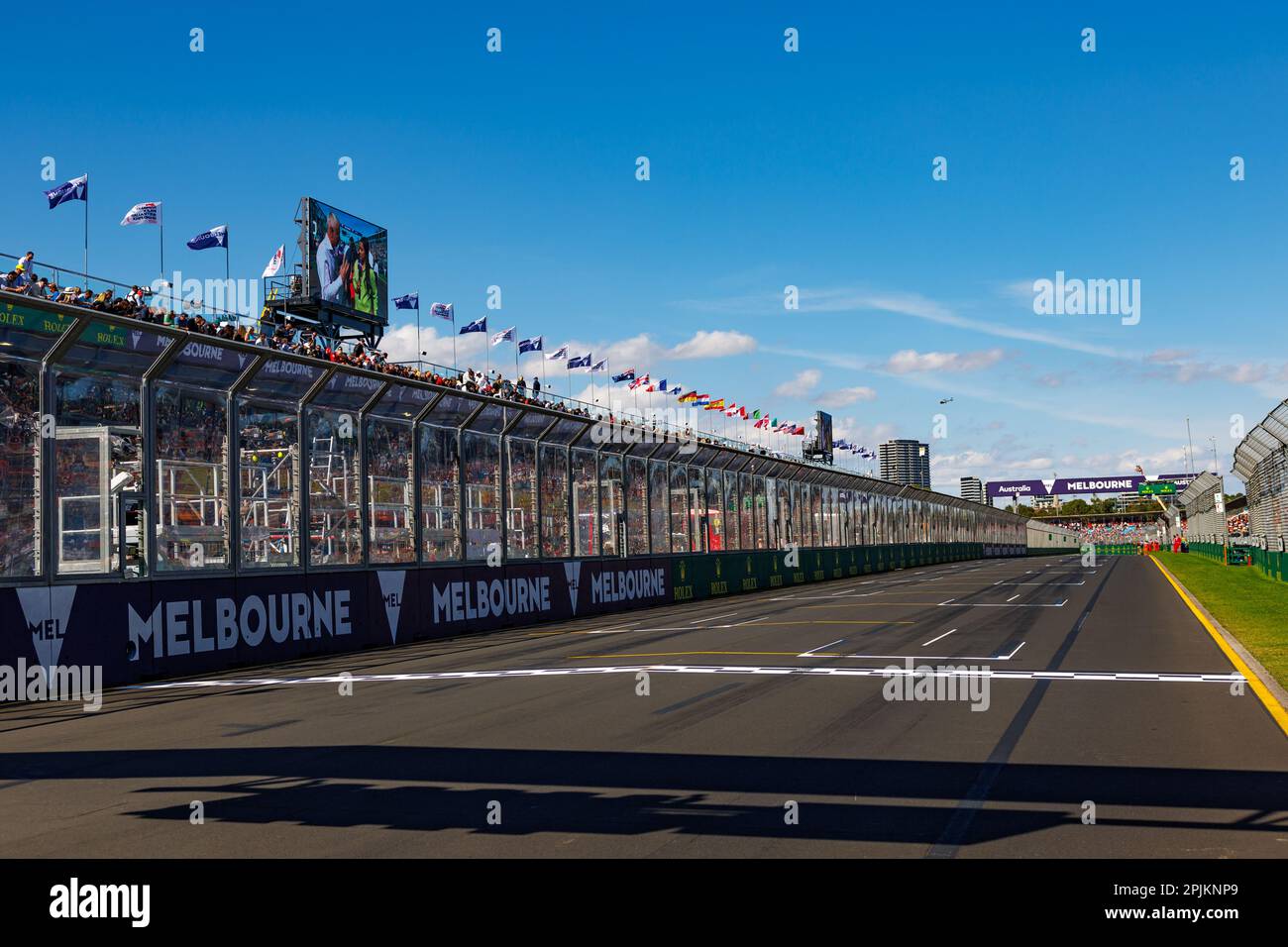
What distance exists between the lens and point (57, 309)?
17.6 m

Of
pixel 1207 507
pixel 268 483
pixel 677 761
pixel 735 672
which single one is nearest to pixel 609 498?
pixel 268 483

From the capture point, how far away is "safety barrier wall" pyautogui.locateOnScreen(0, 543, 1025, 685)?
57.5ft

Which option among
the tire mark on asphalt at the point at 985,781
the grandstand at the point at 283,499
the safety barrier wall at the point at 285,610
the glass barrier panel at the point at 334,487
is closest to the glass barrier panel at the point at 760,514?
the grandstand at the point at 283,499

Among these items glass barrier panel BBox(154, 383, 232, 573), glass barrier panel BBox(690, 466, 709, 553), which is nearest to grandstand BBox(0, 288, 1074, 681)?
glass barrier panel BBox(154, 383, 232, 573)

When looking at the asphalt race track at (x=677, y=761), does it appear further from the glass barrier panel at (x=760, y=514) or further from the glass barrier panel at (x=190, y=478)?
the glass barrier panel at (x=760, y=514)

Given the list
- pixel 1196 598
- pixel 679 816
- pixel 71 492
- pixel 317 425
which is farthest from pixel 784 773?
pixel 1196 598

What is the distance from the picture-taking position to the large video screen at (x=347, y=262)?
4306 cm

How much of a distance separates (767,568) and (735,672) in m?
35.7

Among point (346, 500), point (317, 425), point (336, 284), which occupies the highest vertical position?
point (336, 284)

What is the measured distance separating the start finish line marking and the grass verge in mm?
1313

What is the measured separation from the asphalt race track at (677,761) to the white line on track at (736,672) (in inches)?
3.4

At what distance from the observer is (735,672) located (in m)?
16.2
